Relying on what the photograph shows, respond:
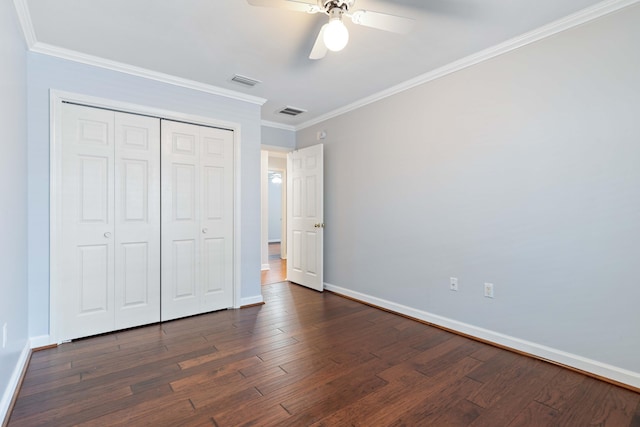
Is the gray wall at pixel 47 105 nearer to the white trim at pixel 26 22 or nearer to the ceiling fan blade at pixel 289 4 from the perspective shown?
the white trim at pixel 26 22

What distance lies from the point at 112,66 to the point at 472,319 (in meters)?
4.11

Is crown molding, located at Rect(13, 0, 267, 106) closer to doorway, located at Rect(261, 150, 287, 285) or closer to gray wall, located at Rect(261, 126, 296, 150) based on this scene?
gray wall, located at Rect(261, 126, 296, 150)

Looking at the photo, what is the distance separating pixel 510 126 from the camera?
2.60 metres

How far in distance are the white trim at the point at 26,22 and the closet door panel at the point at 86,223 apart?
A: 1.66 ft

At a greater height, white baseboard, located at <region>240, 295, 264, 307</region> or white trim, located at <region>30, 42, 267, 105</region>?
white trim, located at <region>30, 42, 267, 105</region>

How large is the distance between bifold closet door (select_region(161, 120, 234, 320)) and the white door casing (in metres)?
1.28

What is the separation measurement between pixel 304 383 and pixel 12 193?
7.60 ft

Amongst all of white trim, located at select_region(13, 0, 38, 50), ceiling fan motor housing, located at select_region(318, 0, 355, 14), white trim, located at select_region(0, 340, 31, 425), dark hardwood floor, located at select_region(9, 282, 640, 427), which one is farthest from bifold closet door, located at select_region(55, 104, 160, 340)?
ceiling fan motor housing, located at select_region(318, 0, 355, 14)

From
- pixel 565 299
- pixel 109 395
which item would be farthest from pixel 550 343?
pixel 109 395

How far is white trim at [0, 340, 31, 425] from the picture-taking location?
169 cm

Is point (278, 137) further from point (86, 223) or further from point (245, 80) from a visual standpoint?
point (86, 223)

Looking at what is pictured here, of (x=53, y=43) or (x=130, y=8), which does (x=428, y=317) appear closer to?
(x=130, y=8)

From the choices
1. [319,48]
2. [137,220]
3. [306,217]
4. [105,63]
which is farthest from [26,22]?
[306,217]

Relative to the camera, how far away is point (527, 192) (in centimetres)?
250
